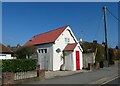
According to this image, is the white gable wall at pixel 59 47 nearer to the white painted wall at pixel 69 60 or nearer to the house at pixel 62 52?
the house at pixel 62 52

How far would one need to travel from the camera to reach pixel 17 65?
21250 mm

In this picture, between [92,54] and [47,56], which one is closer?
[47,56]

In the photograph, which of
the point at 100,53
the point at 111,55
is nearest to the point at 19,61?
the point at 100,53

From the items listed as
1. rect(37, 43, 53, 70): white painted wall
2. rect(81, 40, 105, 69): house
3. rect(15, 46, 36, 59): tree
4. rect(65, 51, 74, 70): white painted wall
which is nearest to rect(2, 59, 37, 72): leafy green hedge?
rect(37, 43, 53, 70): white painted wall

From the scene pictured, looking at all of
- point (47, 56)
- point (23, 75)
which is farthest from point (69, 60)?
point (23, 75)

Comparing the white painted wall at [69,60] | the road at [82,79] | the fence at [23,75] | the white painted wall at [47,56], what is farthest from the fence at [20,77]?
the white painted wall at [69,60]

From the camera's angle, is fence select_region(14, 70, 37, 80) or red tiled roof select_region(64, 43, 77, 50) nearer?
fence select_region(14, 70, 37, 80)

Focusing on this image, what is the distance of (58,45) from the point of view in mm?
29844

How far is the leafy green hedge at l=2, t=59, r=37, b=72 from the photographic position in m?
20.0

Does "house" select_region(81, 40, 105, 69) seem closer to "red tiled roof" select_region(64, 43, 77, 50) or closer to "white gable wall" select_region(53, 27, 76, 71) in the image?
"red tiled roof" select_region(64, 43, 77, 50)

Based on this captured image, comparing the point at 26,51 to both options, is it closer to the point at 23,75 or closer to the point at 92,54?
the point at 92,54

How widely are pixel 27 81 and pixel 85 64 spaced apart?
645 inches

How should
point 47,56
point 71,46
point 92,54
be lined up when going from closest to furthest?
point 71,46, point 47,56, point 92,54

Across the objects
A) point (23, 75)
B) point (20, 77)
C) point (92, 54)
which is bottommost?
point (20, 77)
